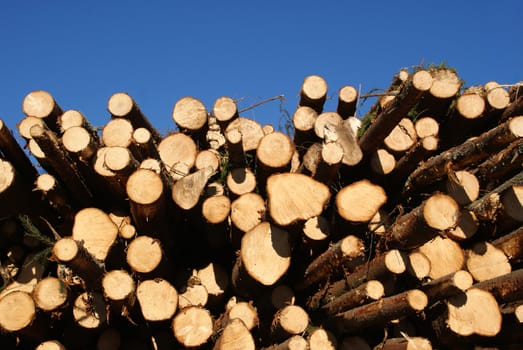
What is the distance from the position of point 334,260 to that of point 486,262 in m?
1.21

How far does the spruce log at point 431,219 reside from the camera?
283cm

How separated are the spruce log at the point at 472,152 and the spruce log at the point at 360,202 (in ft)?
2.05

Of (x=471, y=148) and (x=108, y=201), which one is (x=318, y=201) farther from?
(x=108, y=201)

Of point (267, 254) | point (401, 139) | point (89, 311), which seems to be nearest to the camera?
point (267, 254)

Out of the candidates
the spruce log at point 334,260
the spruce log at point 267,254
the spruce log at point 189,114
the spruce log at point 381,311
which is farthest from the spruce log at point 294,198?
the spruce log at point 189,114

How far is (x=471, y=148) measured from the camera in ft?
10.9

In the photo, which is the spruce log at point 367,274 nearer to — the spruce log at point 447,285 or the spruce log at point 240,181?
the spruce log at point 447,285

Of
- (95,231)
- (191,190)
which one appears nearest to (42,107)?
(95,231)

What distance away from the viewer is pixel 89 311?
3189 millimetres

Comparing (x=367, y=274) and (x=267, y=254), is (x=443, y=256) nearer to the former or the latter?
(x=367, y=274)

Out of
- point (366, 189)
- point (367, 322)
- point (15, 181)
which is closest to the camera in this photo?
point (367, 322)

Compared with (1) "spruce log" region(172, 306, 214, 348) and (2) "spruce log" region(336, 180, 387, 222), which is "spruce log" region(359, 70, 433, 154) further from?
(1) "spruce log" region(172, 306, 214, 348)

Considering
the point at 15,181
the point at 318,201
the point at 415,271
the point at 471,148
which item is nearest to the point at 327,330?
the point at 415,271

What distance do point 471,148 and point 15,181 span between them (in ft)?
11.7
